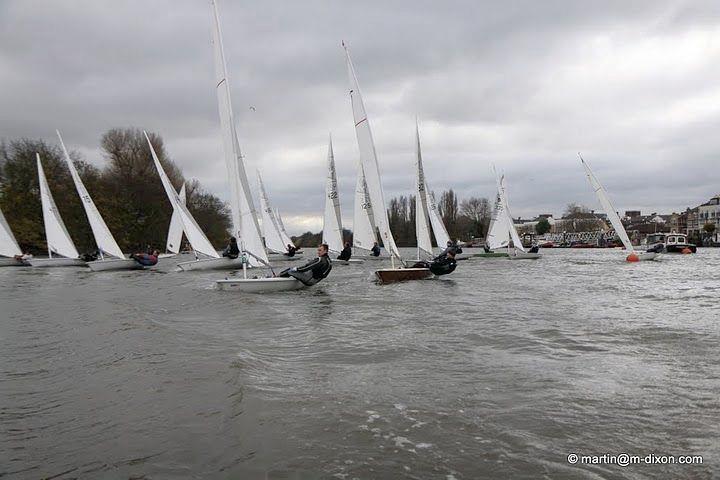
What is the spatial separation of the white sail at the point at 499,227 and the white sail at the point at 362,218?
9.36m

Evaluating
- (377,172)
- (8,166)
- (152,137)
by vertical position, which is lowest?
(377,172)

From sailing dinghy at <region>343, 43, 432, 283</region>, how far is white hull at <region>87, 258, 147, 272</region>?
51.1 feet

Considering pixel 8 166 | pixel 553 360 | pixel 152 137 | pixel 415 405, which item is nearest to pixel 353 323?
pixel 553 360

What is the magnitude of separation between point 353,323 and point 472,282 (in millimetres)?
10403

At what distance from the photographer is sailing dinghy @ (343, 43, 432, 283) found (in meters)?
17.4

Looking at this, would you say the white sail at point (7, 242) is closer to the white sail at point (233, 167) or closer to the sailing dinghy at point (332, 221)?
the sailing dinghy at point (332, 221)

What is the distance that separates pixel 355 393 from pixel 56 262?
32035mm

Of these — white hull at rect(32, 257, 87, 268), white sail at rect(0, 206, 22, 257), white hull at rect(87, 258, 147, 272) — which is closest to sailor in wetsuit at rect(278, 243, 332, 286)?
white hull at rect(87, 258, 147, 272)

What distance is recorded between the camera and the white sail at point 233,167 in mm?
16531

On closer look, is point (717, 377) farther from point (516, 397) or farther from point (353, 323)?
point (353, 323)

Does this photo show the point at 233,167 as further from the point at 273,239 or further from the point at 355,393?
the point at 273,239

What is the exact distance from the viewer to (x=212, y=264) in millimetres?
24141

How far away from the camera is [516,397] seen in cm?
506

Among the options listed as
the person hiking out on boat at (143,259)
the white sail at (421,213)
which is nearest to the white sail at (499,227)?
the white sail at (421,213)
